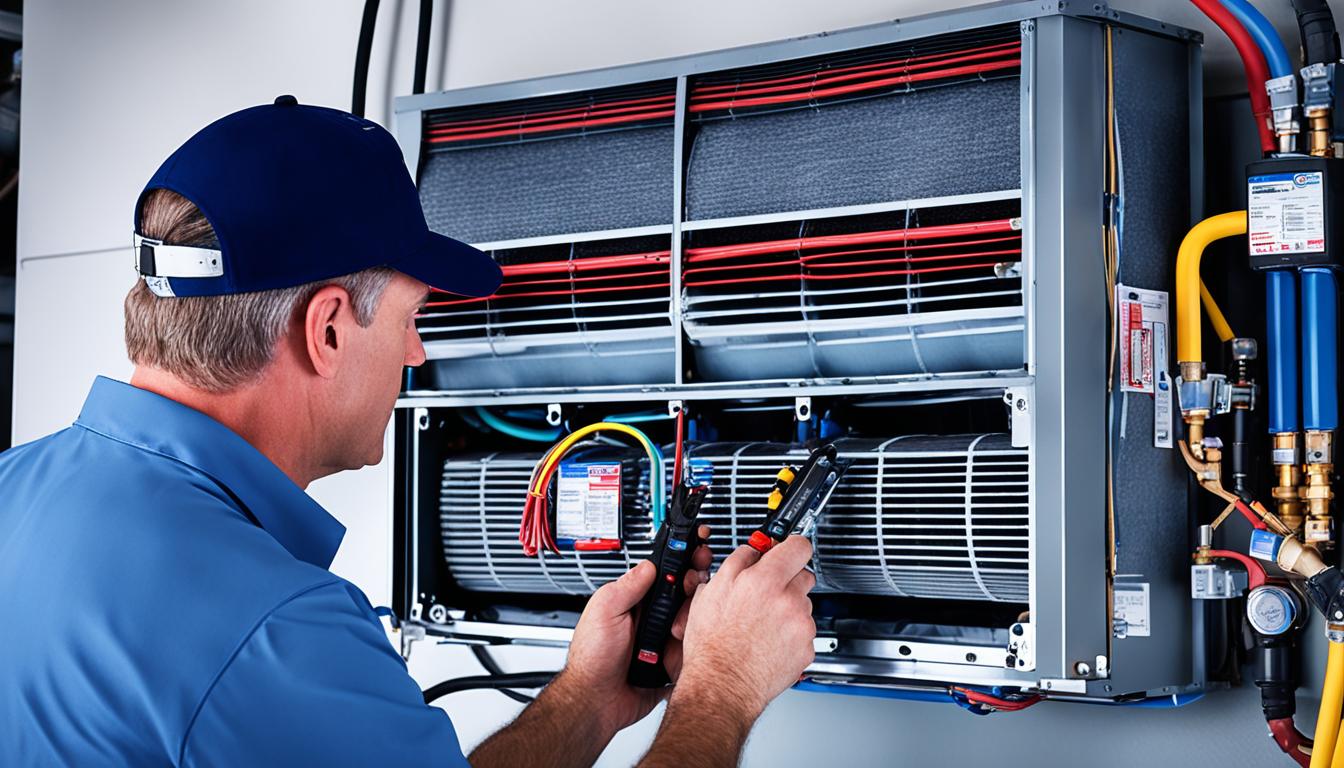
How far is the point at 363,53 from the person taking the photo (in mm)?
2459

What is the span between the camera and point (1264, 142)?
1.65m

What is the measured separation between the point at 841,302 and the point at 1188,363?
412mm

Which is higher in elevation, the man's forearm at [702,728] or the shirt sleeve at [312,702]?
the shirt sleeve at [312,702]

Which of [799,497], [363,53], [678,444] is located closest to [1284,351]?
[799,497]

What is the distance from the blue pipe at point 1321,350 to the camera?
1.56m

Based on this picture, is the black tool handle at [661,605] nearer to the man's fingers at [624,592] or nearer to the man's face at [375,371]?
the man's fingers at [624,592]

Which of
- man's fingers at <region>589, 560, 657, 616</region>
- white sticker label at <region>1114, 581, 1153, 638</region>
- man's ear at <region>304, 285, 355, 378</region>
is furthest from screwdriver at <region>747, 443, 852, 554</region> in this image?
man's ear at <region>304, 285, 355, 378</region>

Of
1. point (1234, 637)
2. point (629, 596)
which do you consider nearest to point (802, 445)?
point (629, 596)

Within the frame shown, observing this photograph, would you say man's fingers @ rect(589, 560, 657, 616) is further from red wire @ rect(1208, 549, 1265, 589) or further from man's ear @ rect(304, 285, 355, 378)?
red wire @ rect(1208, 549, 1265, 589)

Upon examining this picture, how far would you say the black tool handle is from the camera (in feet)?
5.14

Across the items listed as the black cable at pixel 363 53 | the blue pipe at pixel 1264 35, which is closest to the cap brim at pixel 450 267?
the blue pipe at pixel 1264 35

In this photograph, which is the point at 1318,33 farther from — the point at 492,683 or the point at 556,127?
the point at 492,683

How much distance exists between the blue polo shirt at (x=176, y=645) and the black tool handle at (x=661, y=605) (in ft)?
1.82

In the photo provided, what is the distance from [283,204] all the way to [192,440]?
0.67 feet
